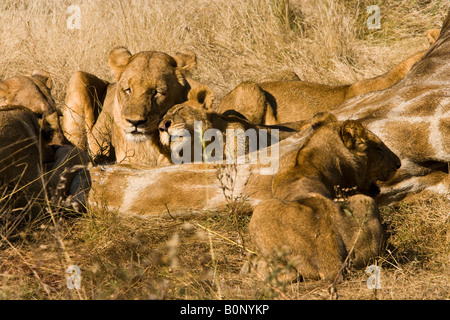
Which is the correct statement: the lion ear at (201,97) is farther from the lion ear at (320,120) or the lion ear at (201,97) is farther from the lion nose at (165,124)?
the lion ear at (320,120)

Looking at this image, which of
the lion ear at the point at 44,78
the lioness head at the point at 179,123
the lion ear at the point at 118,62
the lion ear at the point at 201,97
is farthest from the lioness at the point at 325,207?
the lion ear at the point at 44,78

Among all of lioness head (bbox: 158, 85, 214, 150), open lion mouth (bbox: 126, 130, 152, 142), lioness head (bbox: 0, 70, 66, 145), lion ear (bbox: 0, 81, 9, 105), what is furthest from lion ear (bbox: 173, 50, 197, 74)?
lion ear (bbox: 0, 81, 9, 105)

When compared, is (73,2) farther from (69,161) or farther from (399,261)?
(399,261)

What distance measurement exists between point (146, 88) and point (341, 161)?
5.99 ft

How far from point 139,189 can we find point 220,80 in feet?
12.0

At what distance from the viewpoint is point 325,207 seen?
3717 mm

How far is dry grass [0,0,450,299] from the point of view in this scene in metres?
3.83

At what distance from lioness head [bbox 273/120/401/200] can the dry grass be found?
336 millimetres

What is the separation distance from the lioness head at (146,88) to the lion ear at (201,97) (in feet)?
0.71

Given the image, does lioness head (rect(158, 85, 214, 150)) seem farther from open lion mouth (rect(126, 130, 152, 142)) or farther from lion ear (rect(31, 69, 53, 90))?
lion ear (rect(31, 69, 53, 90))

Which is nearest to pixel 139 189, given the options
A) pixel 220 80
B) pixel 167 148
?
pixel 167 148

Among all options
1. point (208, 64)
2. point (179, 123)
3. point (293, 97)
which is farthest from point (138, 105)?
point (208, 64)

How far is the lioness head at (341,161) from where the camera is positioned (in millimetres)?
4289

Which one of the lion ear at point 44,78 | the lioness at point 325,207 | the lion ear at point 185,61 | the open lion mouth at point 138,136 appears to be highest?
the lion ear at point 185,61
